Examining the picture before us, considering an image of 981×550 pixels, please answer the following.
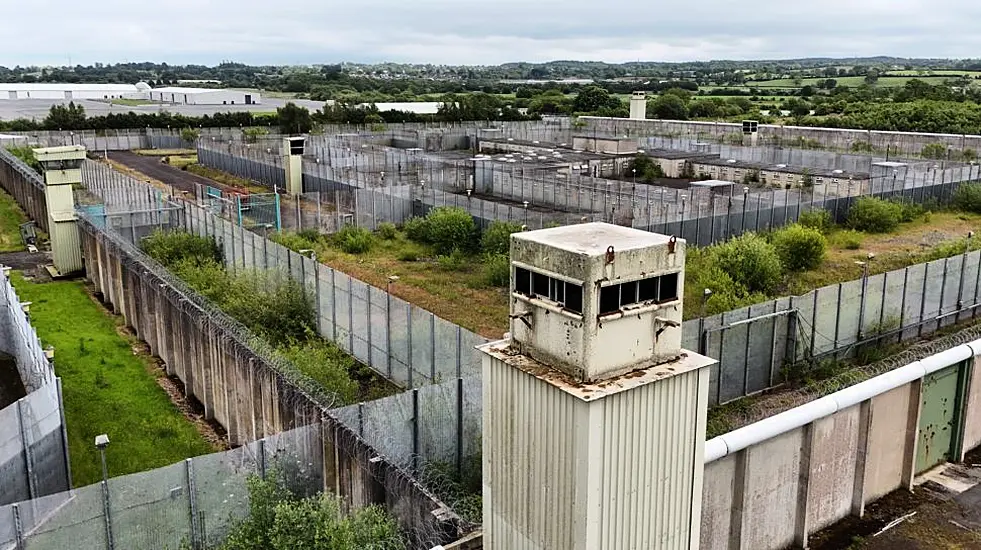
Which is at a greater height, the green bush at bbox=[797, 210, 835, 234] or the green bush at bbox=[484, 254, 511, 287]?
the green bush at bbox=[797, 210, 835, 234]

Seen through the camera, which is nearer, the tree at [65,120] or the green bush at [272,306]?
the green bush at [272,306]

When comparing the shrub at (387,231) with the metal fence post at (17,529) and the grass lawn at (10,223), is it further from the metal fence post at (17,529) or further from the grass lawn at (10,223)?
the metal fence post at (17,529)

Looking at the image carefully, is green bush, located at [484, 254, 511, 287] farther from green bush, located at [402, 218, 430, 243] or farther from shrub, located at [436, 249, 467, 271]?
green bush, located at [402, 218, 430, 243]

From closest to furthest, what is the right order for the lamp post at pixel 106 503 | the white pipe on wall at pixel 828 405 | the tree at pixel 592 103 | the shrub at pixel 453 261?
the lamp post at pixel 106 503 < the white pipe on wall at pixel 828 405 < the shrub at pixel 453 261 < the tree at pixel 592 103

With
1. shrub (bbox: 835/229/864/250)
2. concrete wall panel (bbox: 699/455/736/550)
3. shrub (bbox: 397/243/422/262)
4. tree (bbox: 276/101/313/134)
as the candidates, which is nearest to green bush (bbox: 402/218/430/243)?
shrub (bbox: 397/243/422/262)

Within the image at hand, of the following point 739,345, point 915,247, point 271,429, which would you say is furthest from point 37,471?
point 915,247

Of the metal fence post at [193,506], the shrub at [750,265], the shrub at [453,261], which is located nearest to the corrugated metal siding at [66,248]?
the shrub at [453,261]
